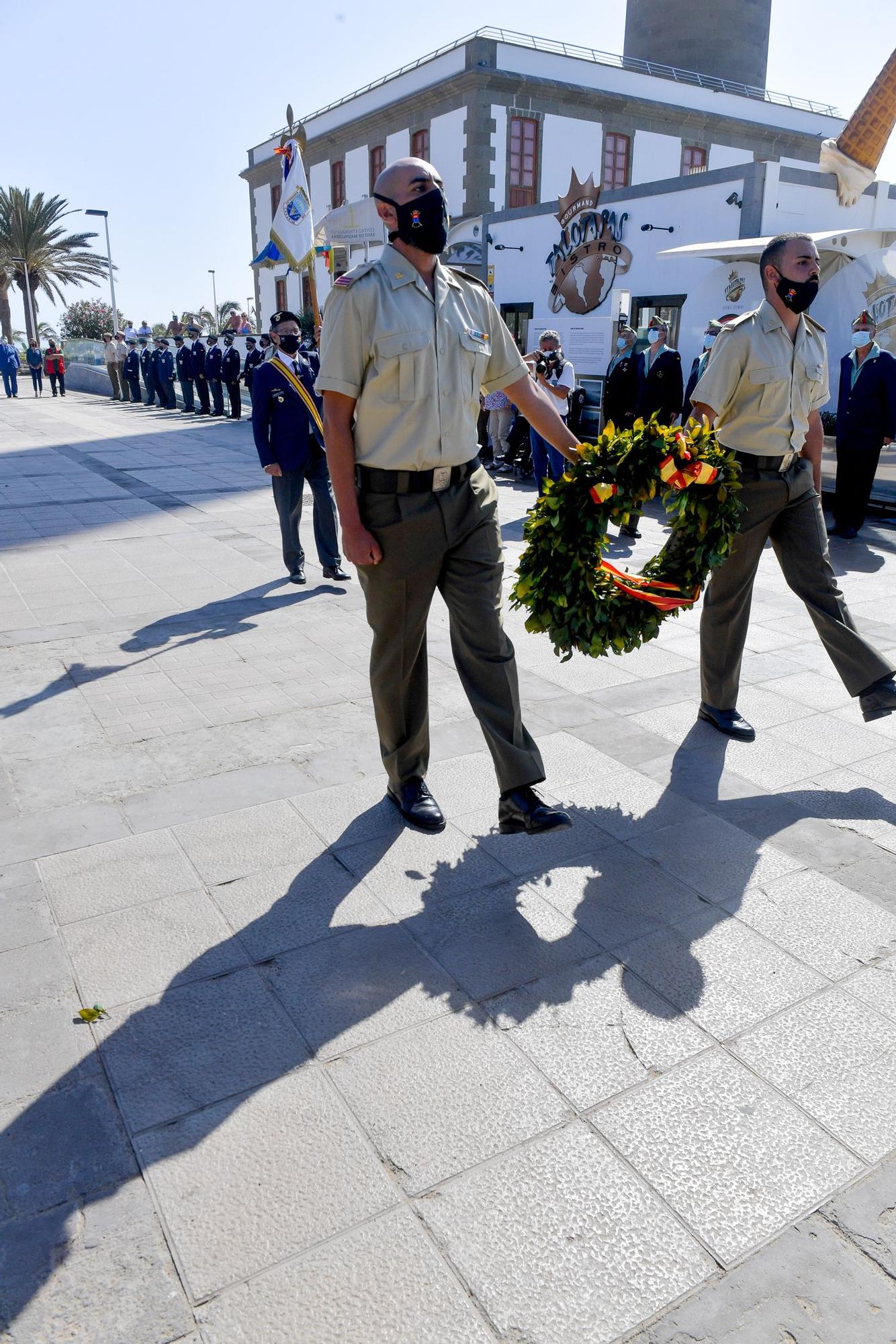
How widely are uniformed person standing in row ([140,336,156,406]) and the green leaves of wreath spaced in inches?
1050

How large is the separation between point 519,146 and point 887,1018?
114 ft

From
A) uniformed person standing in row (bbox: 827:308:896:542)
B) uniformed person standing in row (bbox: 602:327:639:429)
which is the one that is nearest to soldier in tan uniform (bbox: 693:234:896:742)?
uniformed person standing in row (bbox: 827:308:896:542)

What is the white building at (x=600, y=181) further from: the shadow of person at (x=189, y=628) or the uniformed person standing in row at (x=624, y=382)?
the shadow of person at (x=189, y=628)

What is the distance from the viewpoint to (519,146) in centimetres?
3256

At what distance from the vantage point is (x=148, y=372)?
28141 mm

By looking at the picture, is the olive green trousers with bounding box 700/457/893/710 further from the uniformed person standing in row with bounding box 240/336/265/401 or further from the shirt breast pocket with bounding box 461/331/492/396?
the uniformed person standing in row with bounding box 240/336/265/401

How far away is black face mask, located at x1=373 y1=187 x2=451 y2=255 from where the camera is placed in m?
3.21

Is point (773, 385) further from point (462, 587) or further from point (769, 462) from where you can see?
point (462, 587)

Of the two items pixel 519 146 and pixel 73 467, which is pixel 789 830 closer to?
pixel 73 467

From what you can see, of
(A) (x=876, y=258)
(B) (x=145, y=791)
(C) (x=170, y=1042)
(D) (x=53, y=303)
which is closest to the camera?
(C) (x=170, y=1042)

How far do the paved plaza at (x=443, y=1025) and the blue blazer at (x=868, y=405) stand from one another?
17.9 ft

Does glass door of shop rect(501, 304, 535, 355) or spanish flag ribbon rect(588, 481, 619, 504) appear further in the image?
glass door of shop rect(501, 304, 535, 355)

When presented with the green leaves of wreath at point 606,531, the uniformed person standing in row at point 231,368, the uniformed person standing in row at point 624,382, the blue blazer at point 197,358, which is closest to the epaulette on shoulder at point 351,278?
the green leaves of wreath at point 606,531

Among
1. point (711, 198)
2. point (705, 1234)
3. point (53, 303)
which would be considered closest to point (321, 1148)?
point (705, 1234)
